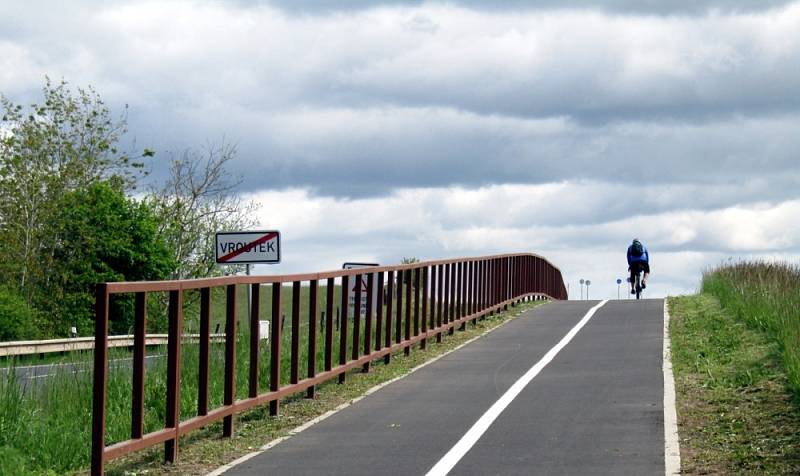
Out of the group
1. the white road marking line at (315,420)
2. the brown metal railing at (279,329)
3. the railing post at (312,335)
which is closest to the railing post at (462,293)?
the brown metal railing at (279,329)

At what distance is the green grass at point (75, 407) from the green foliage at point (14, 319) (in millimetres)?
24496

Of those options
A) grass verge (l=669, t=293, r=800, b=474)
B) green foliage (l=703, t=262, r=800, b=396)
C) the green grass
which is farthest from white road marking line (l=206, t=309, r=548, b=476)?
green foliage (l=703, t=262, r=800, b=396)

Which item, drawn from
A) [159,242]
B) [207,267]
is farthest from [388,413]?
[207,267]

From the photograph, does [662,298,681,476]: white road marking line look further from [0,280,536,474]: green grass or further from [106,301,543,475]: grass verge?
[0,280,536,474]: green grass

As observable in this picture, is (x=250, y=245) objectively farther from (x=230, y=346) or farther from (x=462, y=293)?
(x=230, y=346)

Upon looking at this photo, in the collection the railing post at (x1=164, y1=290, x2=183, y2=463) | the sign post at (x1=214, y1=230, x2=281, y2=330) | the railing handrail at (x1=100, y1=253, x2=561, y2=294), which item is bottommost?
the railing post at (x1=164, y1=290, x2=183, y2=463)

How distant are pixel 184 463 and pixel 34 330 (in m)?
30.9

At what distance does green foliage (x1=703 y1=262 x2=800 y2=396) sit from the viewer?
1648cm

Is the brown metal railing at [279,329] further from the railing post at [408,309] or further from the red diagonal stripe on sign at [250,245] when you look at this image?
the red diagonal stripe on sign at [250,245]

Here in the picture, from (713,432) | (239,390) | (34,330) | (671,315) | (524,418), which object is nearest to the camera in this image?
(713,432)

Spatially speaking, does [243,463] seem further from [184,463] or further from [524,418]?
[524,418]

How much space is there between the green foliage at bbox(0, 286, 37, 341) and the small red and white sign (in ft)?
48.8

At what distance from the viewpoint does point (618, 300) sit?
34.7 metres

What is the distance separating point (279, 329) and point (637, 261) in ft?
83.5
